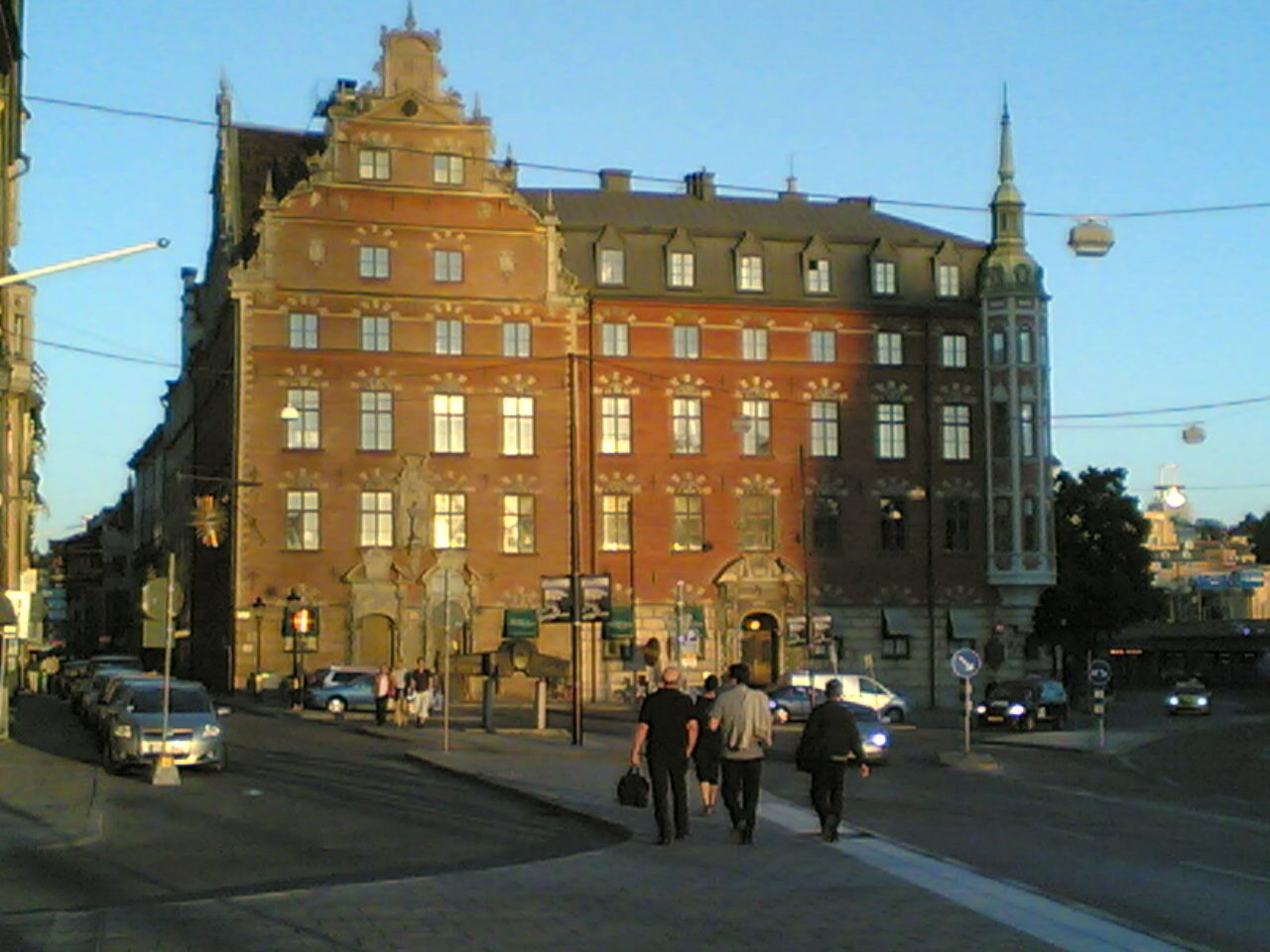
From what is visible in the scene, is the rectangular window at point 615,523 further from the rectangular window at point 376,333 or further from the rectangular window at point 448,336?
the rectangular window at point 376,333

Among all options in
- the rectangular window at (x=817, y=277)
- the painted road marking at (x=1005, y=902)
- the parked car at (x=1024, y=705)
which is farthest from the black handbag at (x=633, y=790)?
the rectangular window at (x=817, y=277)

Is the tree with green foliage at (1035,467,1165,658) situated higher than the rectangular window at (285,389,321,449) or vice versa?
the rectangular window at (285,389,321,449)

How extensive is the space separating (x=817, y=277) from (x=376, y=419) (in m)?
19.4

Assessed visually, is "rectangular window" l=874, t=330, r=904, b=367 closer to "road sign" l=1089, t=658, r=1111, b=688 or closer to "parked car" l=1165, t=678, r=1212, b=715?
"parked car" l=1165, t=678, r=1212, b=715

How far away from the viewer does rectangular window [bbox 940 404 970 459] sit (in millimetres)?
72750

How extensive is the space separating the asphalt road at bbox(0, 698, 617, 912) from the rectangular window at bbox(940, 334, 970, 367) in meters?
44.0

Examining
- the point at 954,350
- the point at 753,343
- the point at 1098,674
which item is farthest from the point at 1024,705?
the point at 954,350

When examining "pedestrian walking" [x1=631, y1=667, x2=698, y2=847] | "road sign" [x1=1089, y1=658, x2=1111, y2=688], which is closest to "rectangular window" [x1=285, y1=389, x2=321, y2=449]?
"road sign" [x1=1089, y1=658, x2=1111, y2=688]

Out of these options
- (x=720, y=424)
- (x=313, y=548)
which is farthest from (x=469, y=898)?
(x=720, y=424)

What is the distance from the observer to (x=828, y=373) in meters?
71.1

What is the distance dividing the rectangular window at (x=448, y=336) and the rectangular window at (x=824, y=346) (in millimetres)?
14700

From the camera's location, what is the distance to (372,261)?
64.6 m

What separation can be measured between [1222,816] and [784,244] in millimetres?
48170

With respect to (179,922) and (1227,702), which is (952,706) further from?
(179,922)
